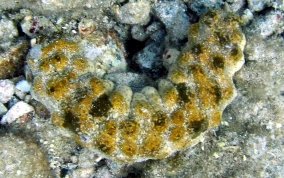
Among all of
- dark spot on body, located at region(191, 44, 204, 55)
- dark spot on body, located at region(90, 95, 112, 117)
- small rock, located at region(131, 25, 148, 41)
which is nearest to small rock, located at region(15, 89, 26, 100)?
dark spot on body, located at region(90, 95, 112, 117)

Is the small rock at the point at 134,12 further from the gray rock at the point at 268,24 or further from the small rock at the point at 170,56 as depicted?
the gray rock at the point at 268,24

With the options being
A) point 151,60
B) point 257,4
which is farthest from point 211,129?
point 257,4

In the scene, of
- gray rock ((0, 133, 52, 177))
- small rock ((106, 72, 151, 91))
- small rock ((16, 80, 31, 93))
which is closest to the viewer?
gray rock ((0, 133, 52, 177))

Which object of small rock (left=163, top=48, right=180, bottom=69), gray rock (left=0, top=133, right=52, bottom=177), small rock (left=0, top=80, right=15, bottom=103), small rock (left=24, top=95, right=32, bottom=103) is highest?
small rock (left=163, top=48, right=180, bottom=69)

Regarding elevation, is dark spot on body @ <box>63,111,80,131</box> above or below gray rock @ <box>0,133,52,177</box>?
above

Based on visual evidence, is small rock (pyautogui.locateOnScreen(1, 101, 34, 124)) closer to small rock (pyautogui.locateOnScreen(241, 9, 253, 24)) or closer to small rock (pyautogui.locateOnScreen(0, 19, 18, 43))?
small rock (pyautogui.locateOnScreen(0, 19, 18, 43))

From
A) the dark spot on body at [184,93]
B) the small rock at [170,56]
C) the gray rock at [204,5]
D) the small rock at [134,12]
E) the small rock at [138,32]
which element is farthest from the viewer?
the small rock at [138,32]

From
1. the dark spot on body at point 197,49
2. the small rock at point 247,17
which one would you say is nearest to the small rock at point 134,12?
the dark spot on body at point 197,49
